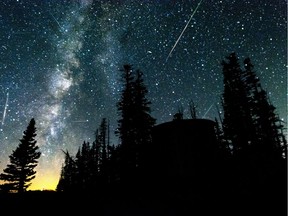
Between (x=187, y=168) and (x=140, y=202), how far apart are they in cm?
641

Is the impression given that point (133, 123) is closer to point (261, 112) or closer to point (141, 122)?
point (141, 122)

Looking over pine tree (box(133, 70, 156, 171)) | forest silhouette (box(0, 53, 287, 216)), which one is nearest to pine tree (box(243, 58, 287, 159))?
forest silhouette (box(0, 53, 287, 216))

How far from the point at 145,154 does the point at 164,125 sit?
20.7ft

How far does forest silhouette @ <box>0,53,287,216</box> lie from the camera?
10.1 meters

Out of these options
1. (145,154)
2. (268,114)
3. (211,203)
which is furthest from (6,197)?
(268,114)

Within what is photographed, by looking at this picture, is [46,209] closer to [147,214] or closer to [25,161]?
[147,214]

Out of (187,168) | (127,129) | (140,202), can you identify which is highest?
(127,129)

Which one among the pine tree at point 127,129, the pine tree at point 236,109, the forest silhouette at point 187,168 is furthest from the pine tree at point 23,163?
the pine tree at point 236,109

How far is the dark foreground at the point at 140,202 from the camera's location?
9.73m

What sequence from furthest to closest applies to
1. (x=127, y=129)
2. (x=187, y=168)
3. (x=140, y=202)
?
(x=127, y=129) < (x=187, y=168) < (x=140, y=202)

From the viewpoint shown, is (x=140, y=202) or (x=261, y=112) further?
(x=261, y=112)

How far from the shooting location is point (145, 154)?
2467 centimetres

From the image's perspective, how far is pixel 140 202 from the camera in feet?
41.1

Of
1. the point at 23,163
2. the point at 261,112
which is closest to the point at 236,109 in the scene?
the point at 261,112
